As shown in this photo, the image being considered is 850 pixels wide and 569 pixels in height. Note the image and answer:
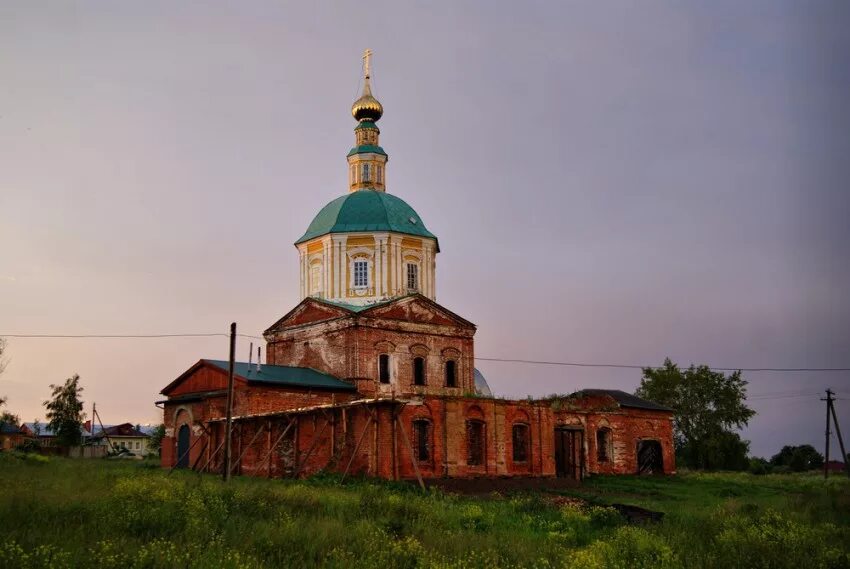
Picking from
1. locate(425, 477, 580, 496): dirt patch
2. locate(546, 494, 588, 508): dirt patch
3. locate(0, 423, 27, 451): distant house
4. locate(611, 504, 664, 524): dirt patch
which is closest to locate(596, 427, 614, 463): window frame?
locate(425, 477, 580, 496): dirt patch

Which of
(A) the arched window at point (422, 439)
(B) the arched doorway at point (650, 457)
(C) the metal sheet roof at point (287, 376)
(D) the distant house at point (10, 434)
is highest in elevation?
(C) the metal sheet roof at point (287, 376)

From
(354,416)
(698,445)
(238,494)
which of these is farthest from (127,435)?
(238,494)

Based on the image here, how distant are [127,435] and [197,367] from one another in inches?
2259

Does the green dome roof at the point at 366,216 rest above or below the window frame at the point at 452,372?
above

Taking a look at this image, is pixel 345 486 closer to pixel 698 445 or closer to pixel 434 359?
pixel 434 359

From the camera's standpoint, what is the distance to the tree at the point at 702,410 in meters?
55.1

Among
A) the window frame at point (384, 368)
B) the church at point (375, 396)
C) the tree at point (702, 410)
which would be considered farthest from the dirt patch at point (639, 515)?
the tree at point (702, 410)

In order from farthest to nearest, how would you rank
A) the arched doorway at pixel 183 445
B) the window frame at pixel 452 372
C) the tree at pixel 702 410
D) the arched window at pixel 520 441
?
the tree at pixel 702 410 → the window frame at pixel 452 372 → the arched doorway at pixel 183 445 → the arched window at pixel 520 441

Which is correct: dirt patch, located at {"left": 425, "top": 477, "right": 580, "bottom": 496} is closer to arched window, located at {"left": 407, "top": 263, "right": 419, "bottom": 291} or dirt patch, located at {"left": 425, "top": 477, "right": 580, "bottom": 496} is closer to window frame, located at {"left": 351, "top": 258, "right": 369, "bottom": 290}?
arched window, located at {"left": 407, "top": 263, "right": 419, "bottom": 291}

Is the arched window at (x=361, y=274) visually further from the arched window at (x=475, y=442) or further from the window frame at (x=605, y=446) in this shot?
the window frame at (x=605, y=446)

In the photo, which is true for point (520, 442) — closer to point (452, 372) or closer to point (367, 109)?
point (452, 372)

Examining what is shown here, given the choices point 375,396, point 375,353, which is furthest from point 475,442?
point 375,353

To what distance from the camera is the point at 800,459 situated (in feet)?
213

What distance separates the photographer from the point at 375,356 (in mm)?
33906
